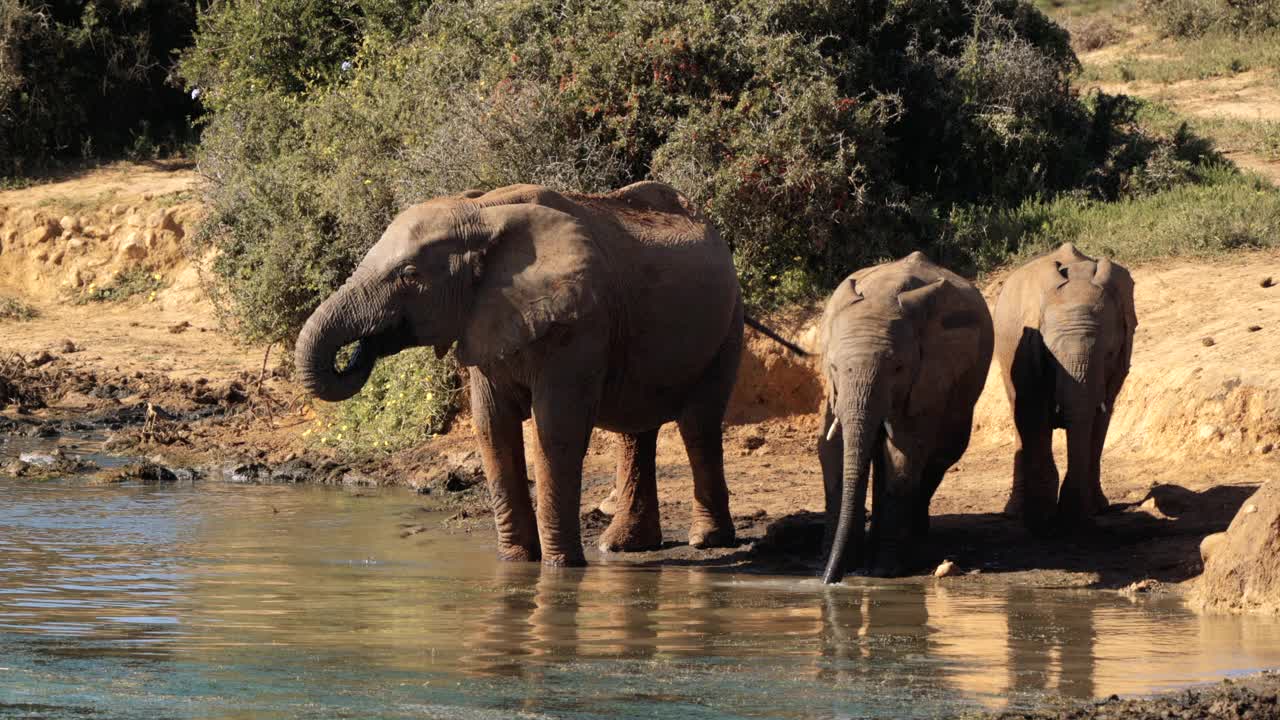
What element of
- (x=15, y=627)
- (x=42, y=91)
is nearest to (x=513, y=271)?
(x=15, y=627)

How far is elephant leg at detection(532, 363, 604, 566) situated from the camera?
9.80 metres

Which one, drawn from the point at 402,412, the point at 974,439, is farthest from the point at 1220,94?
the point at 402,412

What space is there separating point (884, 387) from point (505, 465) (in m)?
2.22

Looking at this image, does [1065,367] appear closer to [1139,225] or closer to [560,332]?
[560,332]

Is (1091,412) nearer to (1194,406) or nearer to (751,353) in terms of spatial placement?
(1194,406)

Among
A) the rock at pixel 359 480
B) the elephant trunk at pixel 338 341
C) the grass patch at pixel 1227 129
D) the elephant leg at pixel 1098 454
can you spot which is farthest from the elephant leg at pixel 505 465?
the grass patch at pixel 1227 129

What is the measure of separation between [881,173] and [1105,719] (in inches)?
400

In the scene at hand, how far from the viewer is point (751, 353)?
14914mm

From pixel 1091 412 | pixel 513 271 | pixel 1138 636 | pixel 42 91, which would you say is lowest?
pixel 1138 636

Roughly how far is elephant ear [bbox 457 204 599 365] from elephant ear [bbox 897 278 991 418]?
5.69ft

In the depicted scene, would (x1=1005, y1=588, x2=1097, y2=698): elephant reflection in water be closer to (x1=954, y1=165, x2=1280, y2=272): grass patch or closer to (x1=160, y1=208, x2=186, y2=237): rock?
(x1=954, y1=165, x2=1280, y2=272): grass patch

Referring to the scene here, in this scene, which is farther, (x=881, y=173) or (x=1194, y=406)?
(x=881, y=173)

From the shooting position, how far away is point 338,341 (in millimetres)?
9258

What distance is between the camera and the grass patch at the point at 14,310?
22297mm
